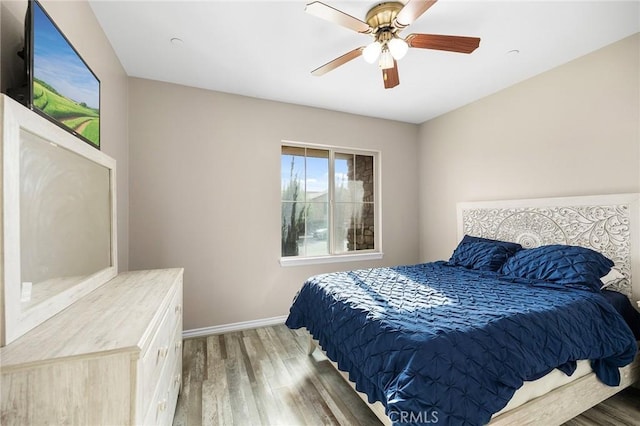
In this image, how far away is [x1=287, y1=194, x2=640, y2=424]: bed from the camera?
1.16 metres

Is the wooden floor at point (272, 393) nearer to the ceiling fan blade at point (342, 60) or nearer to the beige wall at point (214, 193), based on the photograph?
the beige wall at point (214, 193)

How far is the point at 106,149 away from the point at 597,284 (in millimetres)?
3687

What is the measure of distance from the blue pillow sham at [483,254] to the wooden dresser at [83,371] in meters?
2.68

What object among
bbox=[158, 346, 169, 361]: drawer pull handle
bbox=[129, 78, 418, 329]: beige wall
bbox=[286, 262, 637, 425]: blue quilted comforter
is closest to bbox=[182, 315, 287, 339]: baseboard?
bbox=[129, 78, 418, 329]: beige wall

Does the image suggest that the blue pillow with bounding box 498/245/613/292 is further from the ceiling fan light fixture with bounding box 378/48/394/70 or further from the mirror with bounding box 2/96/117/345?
the mirror with bounding box 2/96/117/345

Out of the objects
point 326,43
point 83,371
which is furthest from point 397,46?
point 83,371

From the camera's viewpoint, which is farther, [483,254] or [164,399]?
[483,254]

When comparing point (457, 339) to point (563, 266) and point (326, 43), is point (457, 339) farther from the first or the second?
point (326, 43)

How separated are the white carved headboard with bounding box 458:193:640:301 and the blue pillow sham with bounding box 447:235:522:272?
0.65 feet

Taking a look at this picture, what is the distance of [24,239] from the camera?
3.04 feet

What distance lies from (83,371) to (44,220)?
2.11ft

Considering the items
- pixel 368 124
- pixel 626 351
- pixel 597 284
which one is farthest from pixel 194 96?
pixel 626 351

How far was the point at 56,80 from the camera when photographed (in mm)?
1242

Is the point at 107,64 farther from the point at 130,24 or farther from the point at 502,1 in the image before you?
the point at 502,1
